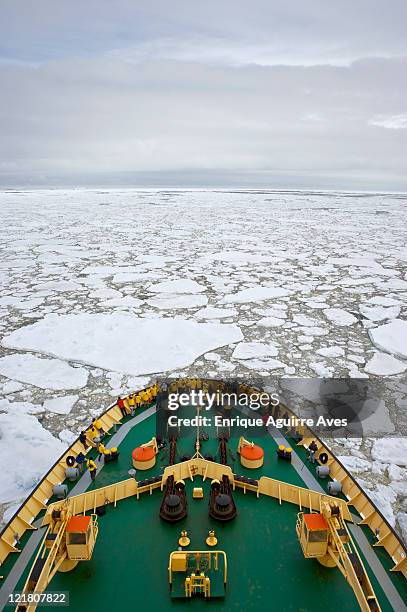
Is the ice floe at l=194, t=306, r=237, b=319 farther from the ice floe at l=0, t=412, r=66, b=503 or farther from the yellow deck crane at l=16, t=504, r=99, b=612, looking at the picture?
the yellow deck crane at l=16, t=504, r=99, b=612

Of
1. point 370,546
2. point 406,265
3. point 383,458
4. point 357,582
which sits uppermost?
point 406,265

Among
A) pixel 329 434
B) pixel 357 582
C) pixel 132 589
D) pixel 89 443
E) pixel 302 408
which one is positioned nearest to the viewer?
pixel 357 582

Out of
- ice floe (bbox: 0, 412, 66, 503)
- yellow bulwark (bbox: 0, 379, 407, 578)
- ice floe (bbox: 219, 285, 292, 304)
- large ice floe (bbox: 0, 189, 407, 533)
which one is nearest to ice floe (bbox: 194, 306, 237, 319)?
large ice floe (bbox: 0, 189, 407, 533)

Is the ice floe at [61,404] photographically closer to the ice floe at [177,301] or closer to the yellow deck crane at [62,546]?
the yellow deck crane at [62,546]

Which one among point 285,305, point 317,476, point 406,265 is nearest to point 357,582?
point 317,476

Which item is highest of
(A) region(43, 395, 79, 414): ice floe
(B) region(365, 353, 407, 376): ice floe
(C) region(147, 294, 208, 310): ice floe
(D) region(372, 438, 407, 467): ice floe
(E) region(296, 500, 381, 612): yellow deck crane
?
(C) region(147, 294, 208, 310): ice floe

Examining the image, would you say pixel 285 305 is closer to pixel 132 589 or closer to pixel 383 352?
pixel 383 352

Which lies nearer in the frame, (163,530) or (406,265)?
(163,530)
